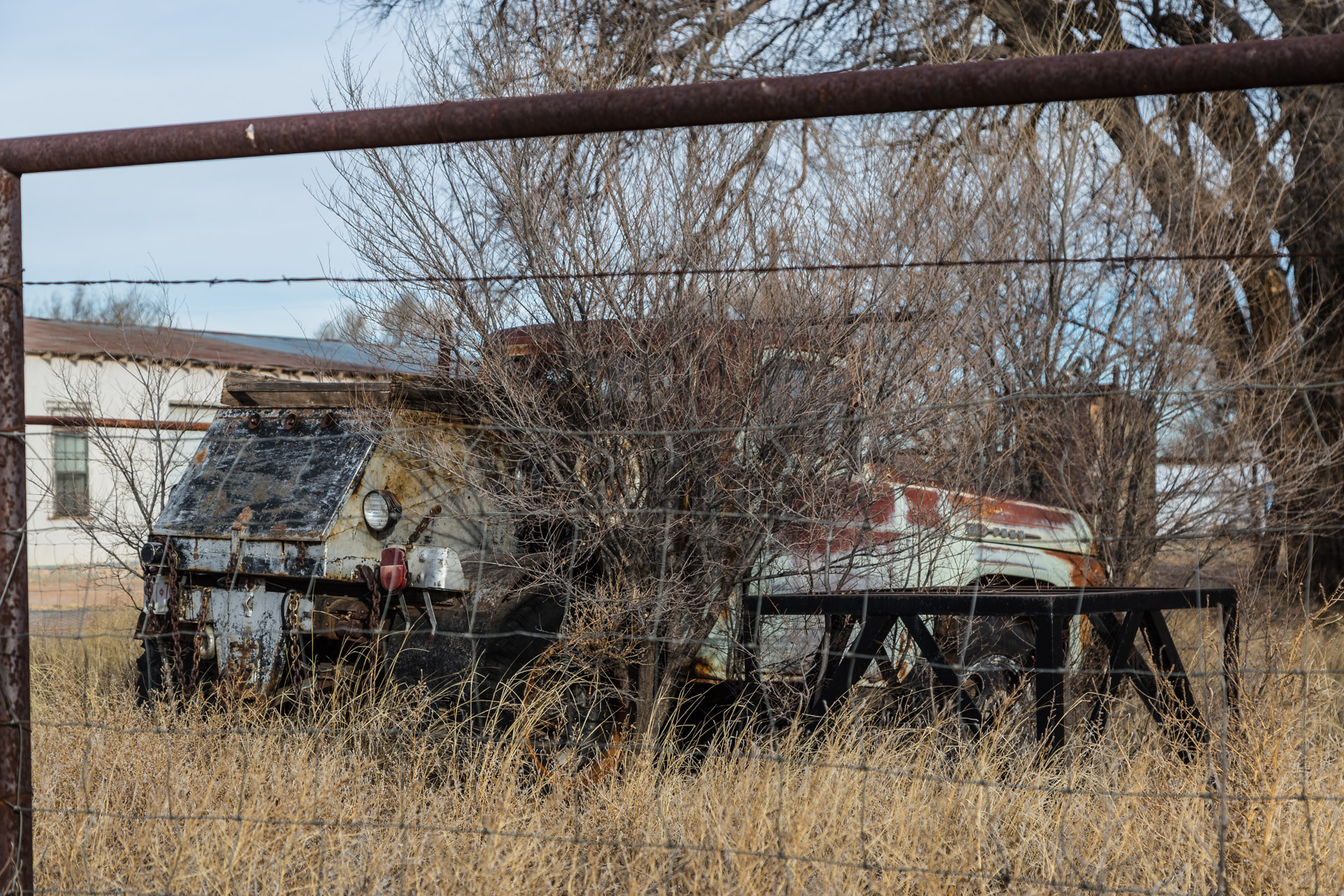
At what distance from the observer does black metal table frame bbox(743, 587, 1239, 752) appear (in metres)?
4.10

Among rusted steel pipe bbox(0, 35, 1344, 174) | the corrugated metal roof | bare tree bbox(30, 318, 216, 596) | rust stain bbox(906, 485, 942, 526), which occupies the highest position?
the corrugated metal roof

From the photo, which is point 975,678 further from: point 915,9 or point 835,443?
point 915,9

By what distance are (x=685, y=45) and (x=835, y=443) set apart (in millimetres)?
4699

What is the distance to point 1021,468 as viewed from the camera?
877cm

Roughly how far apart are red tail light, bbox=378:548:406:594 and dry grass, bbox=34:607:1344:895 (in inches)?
26.8

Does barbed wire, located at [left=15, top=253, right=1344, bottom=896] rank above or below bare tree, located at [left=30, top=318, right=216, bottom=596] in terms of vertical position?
below

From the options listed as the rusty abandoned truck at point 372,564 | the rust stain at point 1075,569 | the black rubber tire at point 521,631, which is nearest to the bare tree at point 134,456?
the rusty abandoned truck at point 372,564

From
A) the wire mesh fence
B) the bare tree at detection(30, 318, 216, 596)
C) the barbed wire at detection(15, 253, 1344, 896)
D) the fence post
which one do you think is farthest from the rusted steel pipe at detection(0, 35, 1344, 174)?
the bare tree at detection(30, 318, 216, 596)

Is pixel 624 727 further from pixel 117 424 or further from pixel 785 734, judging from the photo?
pixel 117 424

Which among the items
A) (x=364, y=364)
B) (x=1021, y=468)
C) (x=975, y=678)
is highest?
(x=364, y=364)

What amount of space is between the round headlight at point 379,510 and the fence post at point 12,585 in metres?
1.95

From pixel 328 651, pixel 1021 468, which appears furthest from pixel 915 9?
pixel 328 651

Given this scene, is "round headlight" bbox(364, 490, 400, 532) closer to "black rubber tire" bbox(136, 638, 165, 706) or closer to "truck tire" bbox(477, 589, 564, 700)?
"truck tire" bbox(477, 589, 564, 700)

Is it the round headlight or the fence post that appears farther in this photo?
the round headlight
